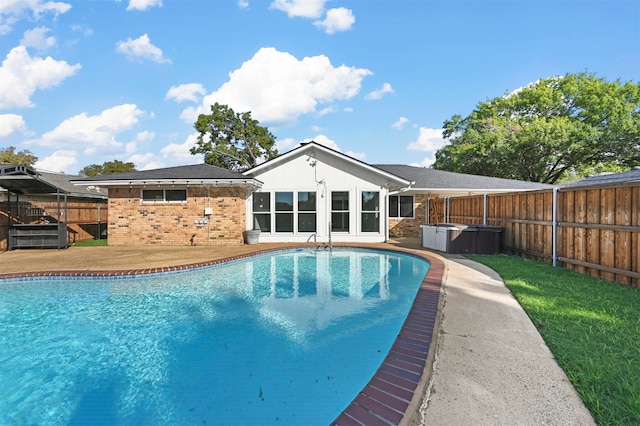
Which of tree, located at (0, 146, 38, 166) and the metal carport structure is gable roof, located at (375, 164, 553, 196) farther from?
tree, located at (0, 146, 38, 166)

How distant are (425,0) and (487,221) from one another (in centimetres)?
852

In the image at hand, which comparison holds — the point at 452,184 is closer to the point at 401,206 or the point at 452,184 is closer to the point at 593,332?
the point at 401,206

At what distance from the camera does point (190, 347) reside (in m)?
4.02

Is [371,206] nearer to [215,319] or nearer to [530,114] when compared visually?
[215,319]

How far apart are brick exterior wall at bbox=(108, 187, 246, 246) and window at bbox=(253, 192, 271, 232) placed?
135cm

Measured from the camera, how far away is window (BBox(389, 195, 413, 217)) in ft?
56.5

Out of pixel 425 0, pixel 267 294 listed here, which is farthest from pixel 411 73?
pixel 267 294

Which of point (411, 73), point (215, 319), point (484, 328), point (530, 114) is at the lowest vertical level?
point (215, 319)

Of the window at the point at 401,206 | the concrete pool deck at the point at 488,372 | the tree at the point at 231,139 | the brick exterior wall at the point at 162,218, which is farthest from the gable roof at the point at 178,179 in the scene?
the tree at the point at 231,139

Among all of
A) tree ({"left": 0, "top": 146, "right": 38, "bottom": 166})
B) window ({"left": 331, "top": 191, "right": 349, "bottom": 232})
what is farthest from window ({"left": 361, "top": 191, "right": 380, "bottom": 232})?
tree ({"left": 0, "top": 146, "right": 38, "bottom": 166})

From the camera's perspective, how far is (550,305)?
450 centimetres

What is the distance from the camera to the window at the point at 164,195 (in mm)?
13391

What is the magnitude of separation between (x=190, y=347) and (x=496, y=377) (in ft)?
11.3

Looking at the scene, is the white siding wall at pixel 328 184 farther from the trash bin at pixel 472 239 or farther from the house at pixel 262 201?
the trash bin at pixel 472 239
